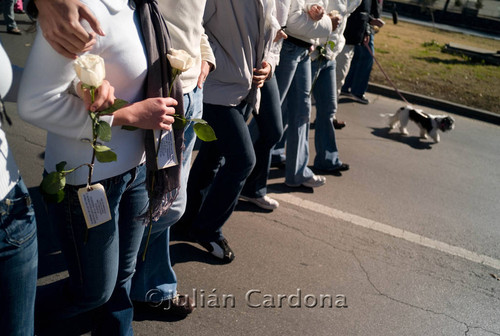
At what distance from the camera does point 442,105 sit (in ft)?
27.2

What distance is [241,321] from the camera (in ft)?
8.96

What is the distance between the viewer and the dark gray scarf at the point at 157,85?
172 centimetres

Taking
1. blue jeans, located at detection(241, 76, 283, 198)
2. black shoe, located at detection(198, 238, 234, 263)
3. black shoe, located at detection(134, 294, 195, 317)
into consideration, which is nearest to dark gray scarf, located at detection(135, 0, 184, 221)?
black shoe, located at detection(134, 294, 195, 317)

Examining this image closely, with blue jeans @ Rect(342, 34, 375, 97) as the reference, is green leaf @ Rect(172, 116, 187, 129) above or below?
above

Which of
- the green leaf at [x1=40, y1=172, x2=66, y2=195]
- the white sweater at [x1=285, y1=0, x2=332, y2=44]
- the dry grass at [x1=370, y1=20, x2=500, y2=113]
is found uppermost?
the white sweater at [x1=285, y1=0, x2=332, y2=44]

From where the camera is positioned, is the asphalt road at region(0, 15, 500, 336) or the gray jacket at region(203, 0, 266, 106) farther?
the asphalt road at region(0, 15, 500, 336)

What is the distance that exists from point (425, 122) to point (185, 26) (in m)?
4.91

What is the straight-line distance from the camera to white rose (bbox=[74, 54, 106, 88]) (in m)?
1.44

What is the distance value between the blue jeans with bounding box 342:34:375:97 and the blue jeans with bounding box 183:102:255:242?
188 inches

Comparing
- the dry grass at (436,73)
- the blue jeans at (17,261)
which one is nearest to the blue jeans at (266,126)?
the blue jeans at (17,261)

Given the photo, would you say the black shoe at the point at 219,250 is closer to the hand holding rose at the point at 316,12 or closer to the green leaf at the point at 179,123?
the green leaf at the point at 179,123

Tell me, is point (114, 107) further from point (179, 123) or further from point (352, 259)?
point (352, 259)

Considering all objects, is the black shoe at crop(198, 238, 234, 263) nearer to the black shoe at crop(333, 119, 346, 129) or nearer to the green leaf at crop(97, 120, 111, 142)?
the green leaf at crop(97, 120, 111, 142)

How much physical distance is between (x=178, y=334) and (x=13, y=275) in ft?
3.94
